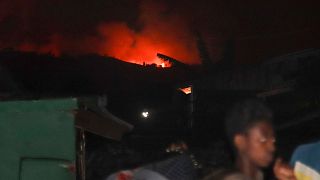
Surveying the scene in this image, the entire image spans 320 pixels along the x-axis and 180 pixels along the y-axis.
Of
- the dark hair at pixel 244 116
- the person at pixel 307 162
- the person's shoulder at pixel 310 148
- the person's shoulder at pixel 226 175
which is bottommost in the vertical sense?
the person's shoulder at pixel 226 175

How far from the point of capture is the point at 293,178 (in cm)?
276

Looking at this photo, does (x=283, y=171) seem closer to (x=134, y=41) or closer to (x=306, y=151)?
(x=306, y=151)

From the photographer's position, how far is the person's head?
9.03 feet

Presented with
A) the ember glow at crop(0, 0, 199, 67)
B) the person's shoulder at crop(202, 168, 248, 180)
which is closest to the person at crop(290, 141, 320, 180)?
the person's shoulder at crop(202, 168, 248, 180)

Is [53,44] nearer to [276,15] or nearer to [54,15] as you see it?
[54,15]

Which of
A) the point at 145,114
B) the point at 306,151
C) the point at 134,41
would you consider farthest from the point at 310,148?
the point at 134,41

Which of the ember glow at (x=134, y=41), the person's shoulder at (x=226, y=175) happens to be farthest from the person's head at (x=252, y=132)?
the ember glow at (x=134, y=41)

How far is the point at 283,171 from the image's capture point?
8.93ft

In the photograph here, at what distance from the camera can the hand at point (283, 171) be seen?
272 cm

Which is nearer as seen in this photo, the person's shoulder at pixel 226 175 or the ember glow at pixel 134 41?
the person's shoulder at pixel 226 175

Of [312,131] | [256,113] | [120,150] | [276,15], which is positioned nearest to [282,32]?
[276,15]

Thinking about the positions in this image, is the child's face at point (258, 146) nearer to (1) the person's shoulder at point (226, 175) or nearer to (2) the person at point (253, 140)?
(2) the person at point (253, 140)

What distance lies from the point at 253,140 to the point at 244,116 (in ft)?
0.45

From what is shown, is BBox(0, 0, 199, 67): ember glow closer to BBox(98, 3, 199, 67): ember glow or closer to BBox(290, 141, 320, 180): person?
BBox(98, 3, 199, 67): ember glow
